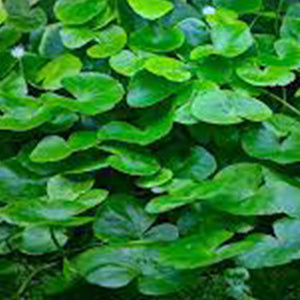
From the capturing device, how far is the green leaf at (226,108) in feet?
5.42

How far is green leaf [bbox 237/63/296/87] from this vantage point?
1.74 metres

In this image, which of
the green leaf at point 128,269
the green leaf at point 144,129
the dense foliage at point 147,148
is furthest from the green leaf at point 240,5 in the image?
the green leaf at point 128,269

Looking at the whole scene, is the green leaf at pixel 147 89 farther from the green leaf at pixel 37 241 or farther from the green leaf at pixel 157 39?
the green leaf at pixel 37 241

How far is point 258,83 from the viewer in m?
1.75

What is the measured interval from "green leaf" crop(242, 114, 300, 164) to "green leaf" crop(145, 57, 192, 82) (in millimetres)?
217

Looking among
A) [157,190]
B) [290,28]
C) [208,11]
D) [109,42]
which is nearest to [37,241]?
[157,190]

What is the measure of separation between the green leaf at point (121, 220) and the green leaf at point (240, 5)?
0.72 meters

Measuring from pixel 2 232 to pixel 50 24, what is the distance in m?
0.82

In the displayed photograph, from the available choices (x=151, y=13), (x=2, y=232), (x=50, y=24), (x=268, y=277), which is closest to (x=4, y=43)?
(x=50, y=24)

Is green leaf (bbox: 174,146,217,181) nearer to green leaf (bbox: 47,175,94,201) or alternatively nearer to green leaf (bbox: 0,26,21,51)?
green leaf (bbox: 47,175,94,201)

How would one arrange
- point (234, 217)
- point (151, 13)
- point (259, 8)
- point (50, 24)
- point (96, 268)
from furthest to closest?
point (50, 24), point (259, 8), point (151, 13), point (234, 217), point (96, 268)

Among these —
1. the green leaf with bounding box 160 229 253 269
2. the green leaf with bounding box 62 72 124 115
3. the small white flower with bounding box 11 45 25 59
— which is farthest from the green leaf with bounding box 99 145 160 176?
the small white flower with bounding box 11 45 25 59

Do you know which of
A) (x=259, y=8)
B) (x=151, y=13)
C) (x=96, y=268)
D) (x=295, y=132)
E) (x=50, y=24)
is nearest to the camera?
(x=96, y=268)

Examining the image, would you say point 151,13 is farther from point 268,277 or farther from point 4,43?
point 268,277
